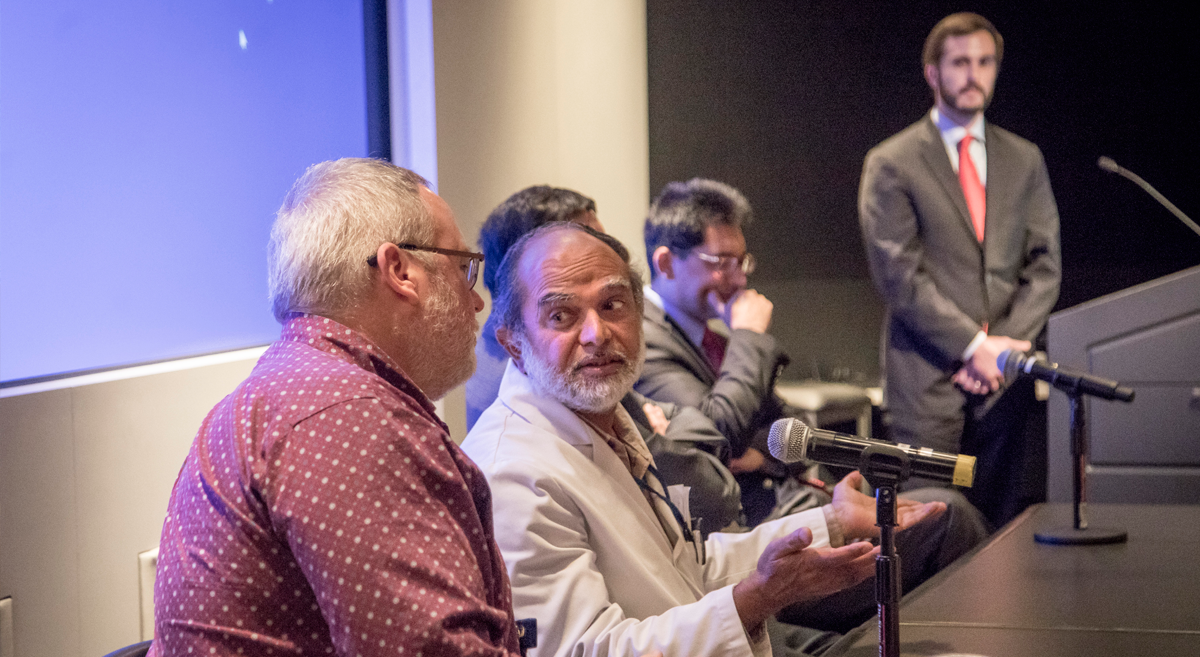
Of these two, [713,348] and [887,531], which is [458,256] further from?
[713,348]

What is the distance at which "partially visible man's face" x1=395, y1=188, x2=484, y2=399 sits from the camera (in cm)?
124

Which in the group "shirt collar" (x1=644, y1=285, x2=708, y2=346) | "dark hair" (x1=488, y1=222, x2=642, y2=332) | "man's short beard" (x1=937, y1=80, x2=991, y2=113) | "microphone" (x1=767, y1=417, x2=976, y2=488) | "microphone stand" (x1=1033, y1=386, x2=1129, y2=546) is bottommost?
"microphone stand" (x1=1033, y1=386, x2=1129, y2=546)

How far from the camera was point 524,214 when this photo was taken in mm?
2670

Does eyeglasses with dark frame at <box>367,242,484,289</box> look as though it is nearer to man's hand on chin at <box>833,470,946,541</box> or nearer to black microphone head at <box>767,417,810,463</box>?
black microphone head at <box>767,417,810,463</box>

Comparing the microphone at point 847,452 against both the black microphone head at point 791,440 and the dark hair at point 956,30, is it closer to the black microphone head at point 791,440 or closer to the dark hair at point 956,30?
the black microphone head at point 791,440

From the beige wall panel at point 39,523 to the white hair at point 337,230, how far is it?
766mm

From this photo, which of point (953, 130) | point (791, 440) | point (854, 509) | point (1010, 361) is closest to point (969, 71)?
point (953, 130)

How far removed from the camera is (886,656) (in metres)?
1.34

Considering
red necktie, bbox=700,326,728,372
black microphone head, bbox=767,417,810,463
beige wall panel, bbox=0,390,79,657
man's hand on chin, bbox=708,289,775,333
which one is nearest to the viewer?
black microphone head, bbox=767,417,810,463

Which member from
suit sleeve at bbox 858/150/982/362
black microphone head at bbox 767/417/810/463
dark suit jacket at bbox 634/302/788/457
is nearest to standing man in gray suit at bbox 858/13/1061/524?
suit sleeve at bbox 858/150/982/362

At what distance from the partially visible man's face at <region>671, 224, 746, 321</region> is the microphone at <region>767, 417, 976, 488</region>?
154cm

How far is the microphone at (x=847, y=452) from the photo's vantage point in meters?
1.39

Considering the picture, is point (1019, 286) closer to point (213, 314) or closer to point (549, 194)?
point (549, 194)

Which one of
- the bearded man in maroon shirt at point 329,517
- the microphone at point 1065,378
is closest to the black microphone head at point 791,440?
the bearded man in maroon shirt at point 329,517
